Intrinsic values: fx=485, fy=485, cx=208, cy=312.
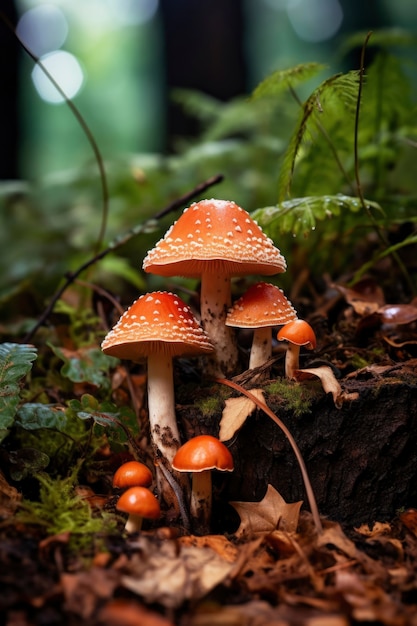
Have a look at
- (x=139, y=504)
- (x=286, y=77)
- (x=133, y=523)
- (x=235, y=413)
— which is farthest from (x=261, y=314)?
(x=286, y=77)

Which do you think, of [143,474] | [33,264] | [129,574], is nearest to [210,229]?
[143,474]

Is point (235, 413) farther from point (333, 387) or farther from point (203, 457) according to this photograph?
point (333, 387)

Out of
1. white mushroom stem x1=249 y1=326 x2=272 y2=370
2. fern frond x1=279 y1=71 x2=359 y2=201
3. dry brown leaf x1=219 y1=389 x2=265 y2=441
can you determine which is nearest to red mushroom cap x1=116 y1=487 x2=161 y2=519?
dry brown leaf x1=219 y1=389 x2=265 y2=441

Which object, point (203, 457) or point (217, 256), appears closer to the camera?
point (203, 457)

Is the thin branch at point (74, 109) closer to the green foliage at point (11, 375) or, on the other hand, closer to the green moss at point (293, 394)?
the green foliage at point (11, 375)

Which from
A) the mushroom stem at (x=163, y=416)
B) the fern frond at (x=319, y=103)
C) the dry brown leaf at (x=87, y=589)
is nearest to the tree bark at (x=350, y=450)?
the mushroom stem at (x=163, y=416)

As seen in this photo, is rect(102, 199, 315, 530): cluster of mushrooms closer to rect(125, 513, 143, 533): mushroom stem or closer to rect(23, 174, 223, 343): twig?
rect(125, 513, 143, 533): mushroom stem
